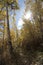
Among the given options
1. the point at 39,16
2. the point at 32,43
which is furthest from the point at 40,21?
the point at 32,43

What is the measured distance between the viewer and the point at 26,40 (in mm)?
22406

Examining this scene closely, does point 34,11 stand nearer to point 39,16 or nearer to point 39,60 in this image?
point 39,16

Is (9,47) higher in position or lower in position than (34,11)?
lower

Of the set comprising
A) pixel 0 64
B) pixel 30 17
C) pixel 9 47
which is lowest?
pixel 0 64

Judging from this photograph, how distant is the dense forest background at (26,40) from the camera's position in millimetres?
17516

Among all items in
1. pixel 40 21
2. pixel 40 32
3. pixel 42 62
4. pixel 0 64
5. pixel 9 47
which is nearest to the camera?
pixel 42 62

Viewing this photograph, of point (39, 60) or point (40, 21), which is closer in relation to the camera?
point (39, 60)

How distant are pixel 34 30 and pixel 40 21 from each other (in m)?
2.13

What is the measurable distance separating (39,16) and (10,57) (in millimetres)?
10135

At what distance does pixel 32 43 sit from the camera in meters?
21.8

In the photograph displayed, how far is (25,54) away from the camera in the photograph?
1881cm

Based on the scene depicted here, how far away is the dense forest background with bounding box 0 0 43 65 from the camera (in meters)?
17.5

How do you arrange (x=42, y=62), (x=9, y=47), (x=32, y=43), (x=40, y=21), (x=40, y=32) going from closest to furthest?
1. (x=42, y=62)
2. (x=9, y=47)
3. (x=32, y=43)
4. (x=40, y=32)
5. (x=40, y=21)

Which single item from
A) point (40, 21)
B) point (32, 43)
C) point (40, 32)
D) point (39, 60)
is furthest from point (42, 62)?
point (40, 21)
